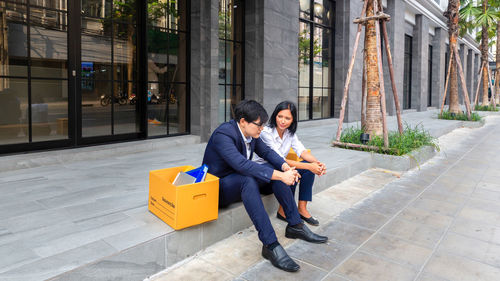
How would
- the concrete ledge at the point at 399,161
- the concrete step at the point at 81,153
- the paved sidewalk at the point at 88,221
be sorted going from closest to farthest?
the paved sidewalk at the point at 88,221 → the concrete step at the point at 81,153 → the concrete ledge at the point at 399,161

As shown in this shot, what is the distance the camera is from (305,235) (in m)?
3.90

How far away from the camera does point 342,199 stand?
548cm

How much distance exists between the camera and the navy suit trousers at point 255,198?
3.36m

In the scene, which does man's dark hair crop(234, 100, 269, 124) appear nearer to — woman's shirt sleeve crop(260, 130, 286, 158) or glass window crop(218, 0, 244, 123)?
woman's shirt sleeve crop(260, 130, 286, 158)

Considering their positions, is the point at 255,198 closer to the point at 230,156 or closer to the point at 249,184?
the point at 249,184

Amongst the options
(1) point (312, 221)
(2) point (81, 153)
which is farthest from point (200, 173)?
(2) point (81, 153)

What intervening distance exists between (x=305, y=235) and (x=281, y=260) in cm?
69

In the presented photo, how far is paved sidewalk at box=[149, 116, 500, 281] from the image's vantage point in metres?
3.29

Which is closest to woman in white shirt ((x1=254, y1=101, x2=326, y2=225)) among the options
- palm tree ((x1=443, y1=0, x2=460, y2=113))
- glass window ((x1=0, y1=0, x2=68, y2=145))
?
glass window ((x1=0, y1=0, x2=68, y2=145))

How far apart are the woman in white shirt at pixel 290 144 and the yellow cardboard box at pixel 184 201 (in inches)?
40.5

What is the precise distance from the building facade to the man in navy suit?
168 inches

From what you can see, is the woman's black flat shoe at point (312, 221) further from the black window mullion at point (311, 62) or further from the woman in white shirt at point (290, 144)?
the black window mullion at point (311, 62)

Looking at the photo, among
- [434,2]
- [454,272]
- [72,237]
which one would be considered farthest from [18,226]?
[434,2]

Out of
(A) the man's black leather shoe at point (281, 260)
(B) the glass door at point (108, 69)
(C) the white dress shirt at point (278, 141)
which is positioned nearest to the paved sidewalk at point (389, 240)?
(A) the man's black leather shoe at point (281, 260)
